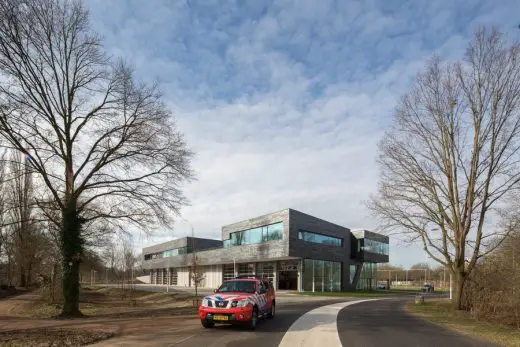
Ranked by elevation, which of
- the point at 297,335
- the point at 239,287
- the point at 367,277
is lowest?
the point at 367,277

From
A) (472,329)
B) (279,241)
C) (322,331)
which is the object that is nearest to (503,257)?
(472,329)

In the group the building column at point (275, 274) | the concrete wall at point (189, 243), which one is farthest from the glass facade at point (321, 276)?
the concrete wall at point (189, 243)

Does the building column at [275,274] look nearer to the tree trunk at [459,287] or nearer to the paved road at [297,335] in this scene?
the tree trunk at [459,287]

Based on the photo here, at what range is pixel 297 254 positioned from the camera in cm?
4966

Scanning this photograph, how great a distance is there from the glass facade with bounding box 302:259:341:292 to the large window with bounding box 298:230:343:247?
7.82ft

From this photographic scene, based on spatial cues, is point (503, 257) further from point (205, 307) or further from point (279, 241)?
point (279, 241)

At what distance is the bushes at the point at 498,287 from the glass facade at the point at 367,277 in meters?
42.7

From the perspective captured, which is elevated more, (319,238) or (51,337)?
(319,238)

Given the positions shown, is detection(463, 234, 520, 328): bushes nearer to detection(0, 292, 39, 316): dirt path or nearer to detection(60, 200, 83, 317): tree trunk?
detection(60, 200, 83, 317): tree trunk

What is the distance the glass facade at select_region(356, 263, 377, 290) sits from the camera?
66.6 meters

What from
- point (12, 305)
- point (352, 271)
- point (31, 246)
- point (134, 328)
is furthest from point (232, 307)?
point (352, 271)

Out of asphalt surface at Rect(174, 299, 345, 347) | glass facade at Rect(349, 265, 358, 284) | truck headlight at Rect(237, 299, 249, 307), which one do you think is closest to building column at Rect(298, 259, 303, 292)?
glass facade at Rect(349, 265, 358, 284)

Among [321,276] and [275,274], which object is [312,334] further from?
[275,274]

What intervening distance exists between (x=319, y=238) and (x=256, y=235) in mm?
7878
